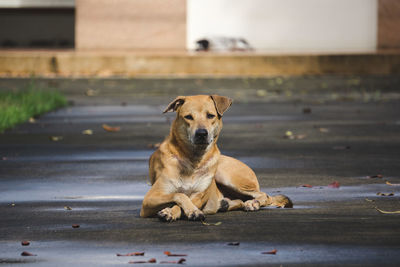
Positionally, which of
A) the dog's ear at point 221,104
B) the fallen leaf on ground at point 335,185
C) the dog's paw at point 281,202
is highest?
the dog's ear at point 221,104

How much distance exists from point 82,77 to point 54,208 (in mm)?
22997

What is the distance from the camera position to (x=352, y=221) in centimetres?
747

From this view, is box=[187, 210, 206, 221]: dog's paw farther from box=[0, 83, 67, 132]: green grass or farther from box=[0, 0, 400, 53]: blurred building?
box=[0, 0, 400, 53]: blurred building

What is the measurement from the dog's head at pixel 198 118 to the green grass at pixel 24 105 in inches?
333

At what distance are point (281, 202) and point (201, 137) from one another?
1288mm

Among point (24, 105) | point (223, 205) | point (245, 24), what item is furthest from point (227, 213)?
point (245, 24)

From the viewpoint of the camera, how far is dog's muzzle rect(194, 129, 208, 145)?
23.6 ft

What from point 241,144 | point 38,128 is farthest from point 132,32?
point 241,144

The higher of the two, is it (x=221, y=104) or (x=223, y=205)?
(x=221, y=104)

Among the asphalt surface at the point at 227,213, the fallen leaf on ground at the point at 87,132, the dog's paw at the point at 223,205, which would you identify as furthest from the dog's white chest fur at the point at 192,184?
the fallen leaf on ground at the point at 87,132

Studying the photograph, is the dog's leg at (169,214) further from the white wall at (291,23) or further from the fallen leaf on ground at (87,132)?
the white wall at (291,23)

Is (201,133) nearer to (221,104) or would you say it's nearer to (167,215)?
(221,104)

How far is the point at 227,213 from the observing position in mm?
7902

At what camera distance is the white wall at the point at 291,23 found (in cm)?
3988
